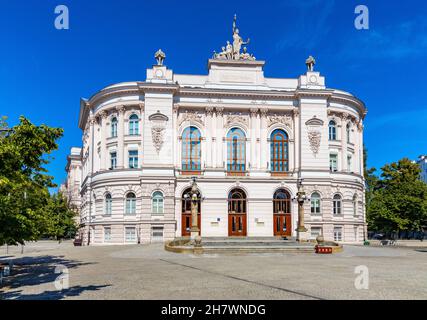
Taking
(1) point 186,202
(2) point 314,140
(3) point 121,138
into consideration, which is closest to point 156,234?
(1) point 186,202

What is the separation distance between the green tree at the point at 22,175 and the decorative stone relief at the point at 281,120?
33890mm

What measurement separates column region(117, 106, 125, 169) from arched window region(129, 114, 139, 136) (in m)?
0.74

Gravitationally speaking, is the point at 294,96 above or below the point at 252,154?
above

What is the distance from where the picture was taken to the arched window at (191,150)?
48.3 metres

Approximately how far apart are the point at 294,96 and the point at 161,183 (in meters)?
17.4

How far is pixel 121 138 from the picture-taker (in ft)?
157

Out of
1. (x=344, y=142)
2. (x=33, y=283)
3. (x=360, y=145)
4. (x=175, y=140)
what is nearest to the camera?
(x=33, y=283)

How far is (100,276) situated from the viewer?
1805cm

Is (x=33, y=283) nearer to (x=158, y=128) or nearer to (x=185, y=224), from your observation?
(x=185, y=224)

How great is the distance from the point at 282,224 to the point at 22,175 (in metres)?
36.5

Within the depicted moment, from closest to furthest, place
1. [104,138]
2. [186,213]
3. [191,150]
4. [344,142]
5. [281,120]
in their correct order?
[186,213]
[191,150]
[104,138]
[281,120]
[344,142]
